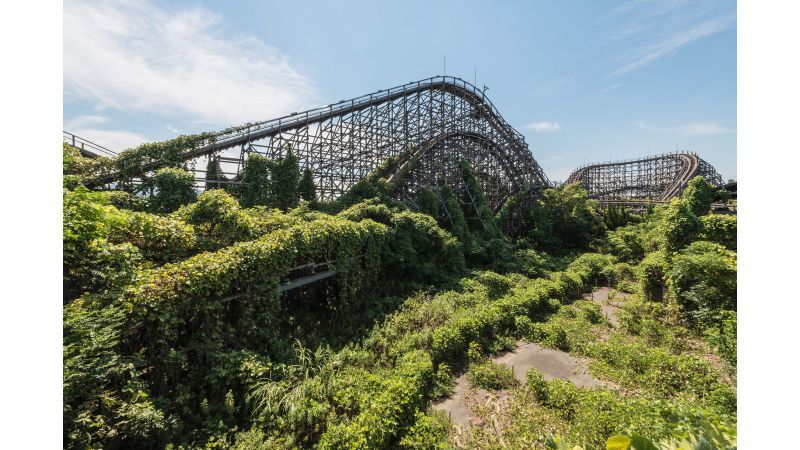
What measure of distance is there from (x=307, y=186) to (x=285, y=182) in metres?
1.19

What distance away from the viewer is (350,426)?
4.82 meters

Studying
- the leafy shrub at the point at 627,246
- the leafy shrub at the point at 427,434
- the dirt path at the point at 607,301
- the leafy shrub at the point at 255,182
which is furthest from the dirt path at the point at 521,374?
the leafy shrub at the point at 627,246

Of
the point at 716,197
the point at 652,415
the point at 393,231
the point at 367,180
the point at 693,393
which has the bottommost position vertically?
the point at 693,393

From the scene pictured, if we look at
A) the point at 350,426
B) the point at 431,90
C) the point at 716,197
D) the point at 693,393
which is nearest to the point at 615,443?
the point at 350,426

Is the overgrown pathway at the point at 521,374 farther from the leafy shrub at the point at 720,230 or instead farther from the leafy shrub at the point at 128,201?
the leafy shrub at the point at 128,201

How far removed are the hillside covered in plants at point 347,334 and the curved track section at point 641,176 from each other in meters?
32.7

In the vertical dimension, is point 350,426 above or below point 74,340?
below

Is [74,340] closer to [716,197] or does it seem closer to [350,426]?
[350,426]

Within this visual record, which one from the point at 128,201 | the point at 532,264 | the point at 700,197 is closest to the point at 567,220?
the point at 532,264

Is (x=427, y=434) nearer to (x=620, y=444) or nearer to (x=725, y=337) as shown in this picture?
(x=620, y=444)

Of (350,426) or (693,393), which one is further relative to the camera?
(693,393)

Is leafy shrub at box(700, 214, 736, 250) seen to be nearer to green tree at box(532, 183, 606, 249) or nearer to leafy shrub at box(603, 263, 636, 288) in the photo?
leafy shrub at box(603, 263, 636, 288)

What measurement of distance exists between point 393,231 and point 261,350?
274 inches

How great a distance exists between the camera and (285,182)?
47.1 ft
